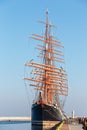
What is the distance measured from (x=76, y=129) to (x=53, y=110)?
3652 centimetres

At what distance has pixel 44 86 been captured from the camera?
81.4m

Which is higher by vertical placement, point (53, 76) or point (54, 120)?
point (53, 76)

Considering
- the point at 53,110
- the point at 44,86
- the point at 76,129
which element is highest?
the point at 44,86

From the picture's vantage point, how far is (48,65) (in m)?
82.8

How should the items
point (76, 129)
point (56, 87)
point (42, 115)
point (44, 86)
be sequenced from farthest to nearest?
point (56, 87)
point (44, 86)
point (42, 115)
point (76, 129)

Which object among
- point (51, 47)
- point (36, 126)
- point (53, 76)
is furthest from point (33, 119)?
point (51, 47)

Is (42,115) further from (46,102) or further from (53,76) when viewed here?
(53,76)

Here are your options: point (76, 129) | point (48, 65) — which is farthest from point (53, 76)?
point (76, 129)

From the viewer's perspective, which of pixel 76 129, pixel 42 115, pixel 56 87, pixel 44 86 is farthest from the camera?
pixel 56 87

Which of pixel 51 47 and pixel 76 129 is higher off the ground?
pixel 51 47

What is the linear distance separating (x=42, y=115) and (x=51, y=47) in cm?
2209

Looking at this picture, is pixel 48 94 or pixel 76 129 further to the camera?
pixel 48 94

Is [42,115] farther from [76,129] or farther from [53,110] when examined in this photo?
[76,129]

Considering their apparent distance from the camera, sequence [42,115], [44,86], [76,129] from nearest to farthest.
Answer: [76,129] → [42,115] → [44,86]
